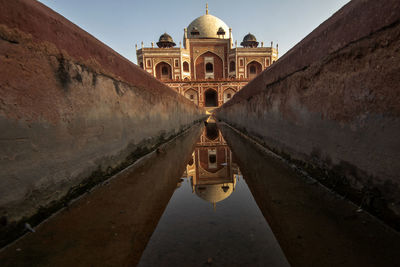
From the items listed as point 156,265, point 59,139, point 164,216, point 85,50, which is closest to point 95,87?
point 85,50

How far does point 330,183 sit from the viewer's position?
50.6 inches

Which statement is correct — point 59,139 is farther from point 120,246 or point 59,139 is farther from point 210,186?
point 210,186

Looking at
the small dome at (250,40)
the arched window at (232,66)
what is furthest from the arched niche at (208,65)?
the small dome at (250,40)

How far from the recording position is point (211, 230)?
36.7 inches

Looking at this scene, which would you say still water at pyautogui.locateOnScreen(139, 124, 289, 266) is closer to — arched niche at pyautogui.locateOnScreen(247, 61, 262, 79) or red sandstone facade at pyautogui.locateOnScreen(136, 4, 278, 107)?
red sandstone facade at pyautogui.locateOnScreen(136, 4, 278, 107)

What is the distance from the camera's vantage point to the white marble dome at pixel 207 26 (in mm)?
33384

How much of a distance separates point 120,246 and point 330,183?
139 cm

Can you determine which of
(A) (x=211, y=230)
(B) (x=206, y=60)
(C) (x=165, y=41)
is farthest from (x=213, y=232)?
(C) (x=165, y=41)

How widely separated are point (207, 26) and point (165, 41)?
8.80 m

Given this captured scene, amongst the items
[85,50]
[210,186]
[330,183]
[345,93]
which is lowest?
[210,186]

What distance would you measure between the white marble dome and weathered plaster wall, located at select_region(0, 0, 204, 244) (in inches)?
1392

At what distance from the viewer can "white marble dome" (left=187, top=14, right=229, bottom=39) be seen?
3338cm

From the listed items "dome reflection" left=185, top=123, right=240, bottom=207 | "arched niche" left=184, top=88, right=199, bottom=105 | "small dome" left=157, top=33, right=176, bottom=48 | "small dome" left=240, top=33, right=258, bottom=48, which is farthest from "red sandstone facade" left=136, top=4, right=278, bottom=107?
"dome reflection" left=185, top=123, right=240, bottom=207

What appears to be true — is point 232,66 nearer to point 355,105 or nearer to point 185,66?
point 185,66
